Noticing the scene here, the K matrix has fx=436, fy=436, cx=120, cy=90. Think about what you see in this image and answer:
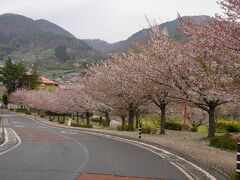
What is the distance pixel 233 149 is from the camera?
64.6 feet

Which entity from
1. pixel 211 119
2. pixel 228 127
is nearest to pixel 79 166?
pixel 211 119

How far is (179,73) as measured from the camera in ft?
83.0

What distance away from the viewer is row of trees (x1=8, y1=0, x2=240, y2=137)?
14526mm

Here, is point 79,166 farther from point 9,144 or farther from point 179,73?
point 179,73

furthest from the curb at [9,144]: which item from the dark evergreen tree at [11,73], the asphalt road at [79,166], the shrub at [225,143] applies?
the dark evergreen tree at [11,73]

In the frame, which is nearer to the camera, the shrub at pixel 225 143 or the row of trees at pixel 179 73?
the row of trees at pixel 179 73

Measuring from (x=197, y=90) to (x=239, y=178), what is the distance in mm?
14418

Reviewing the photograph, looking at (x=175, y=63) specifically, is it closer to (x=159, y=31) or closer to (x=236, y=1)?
(x=159, y=31)

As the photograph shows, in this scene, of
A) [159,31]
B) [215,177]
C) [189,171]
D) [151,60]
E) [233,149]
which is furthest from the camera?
[159,31]

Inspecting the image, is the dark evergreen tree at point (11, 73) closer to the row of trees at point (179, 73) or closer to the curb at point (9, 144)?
the row of trees at point (179, 73)

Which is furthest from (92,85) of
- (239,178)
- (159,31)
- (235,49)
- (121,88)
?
(239,178)

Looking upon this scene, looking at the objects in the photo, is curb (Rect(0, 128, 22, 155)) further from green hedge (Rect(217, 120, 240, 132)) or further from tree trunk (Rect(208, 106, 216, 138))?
green hedge (Rect(217, 120, 240, 132))

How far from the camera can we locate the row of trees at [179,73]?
47.7 feet

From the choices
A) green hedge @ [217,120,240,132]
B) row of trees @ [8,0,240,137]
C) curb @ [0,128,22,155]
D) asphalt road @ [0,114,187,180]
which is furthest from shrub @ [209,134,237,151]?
green hedge @ [217,120,240,132]
